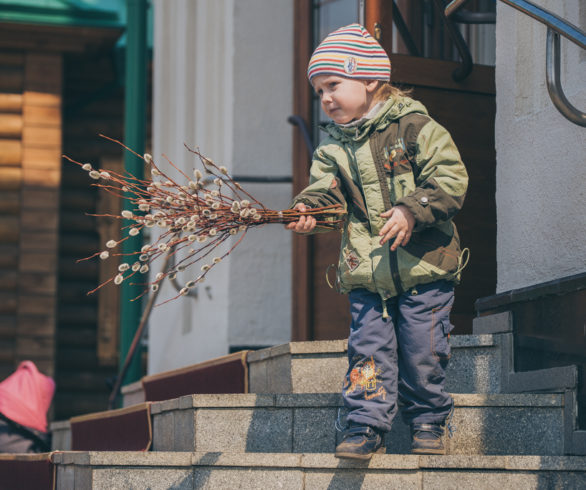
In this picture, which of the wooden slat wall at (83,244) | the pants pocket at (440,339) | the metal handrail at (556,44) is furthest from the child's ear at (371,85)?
the wooden slat wall at (83,244)

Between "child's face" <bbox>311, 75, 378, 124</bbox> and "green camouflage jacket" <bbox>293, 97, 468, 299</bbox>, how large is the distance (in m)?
0.05

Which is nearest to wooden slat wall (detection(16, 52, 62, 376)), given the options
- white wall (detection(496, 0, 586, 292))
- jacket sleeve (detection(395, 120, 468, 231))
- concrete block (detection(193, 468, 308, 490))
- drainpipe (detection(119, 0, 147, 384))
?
drainpipe (detection(119, 0, 147, 384))

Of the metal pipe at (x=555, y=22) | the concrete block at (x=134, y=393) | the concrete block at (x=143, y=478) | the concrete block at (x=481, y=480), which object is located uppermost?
the metal pipe at (x=555, y=22)

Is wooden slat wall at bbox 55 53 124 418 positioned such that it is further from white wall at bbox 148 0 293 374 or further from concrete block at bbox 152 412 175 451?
concrete block at bbox 152 412 175 451

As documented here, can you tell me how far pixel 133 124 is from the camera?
823 centimetres

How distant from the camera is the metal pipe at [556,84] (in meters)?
3.38

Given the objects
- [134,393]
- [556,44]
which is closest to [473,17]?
[556,44]

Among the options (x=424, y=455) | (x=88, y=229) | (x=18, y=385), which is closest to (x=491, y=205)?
(x=424, y=455)

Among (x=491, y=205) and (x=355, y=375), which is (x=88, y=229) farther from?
(x=355, y=375)

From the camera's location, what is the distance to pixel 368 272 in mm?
3395

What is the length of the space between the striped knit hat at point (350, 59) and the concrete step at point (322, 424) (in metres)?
1.09

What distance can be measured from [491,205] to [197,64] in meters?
3.45

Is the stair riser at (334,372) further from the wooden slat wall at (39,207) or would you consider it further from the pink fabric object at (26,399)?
the wooden slat wall at (39,207)

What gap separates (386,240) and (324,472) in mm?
742
